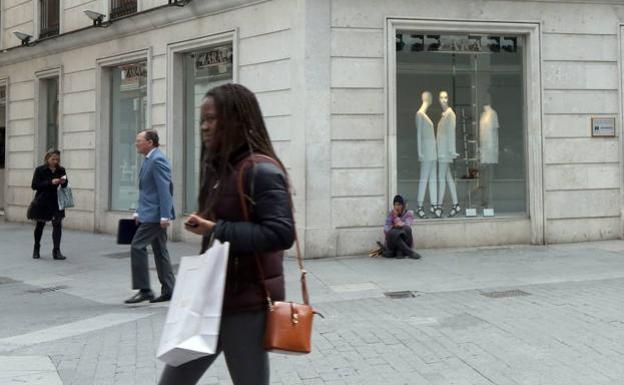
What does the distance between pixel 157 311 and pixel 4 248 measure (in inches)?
273

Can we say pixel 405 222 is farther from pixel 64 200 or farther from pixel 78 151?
pixel 78 151

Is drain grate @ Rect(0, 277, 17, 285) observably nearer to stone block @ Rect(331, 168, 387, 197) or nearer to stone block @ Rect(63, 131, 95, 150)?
stone block @ Rect(331, 168, 387, 197)

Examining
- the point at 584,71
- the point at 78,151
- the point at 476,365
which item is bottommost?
the point at 476,365

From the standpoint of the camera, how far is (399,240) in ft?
32.4

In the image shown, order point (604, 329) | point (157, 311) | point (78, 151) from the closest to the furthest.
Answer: point (604, 329)
point (157, 311)
point (78, 151)

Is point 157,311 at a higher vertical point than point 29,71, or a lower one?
lower

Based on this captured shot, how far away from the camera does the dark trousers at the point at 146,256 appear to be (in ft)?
23.3

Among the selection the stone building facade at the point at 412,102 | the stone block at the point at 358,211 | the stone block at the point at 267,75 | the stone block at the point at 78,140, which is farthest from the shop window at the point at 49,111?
the stone block at the point at 358,211

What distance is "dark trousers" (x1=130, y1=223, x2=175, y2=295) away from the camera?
7094mm

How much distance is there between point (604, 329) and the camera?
554 centimetres

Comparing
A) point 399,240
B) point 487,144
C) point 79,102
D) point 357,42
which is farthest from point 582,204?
point 79,102

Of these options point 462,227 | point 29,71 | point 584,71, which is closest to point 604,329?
point 462,227

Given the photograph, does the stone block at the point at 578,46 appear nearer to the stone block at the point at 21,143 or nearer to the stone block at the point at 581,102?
the stone block at the point at 581,102

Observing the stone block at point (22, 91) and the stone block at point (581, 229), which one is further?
the stone block at point (22, 91)
